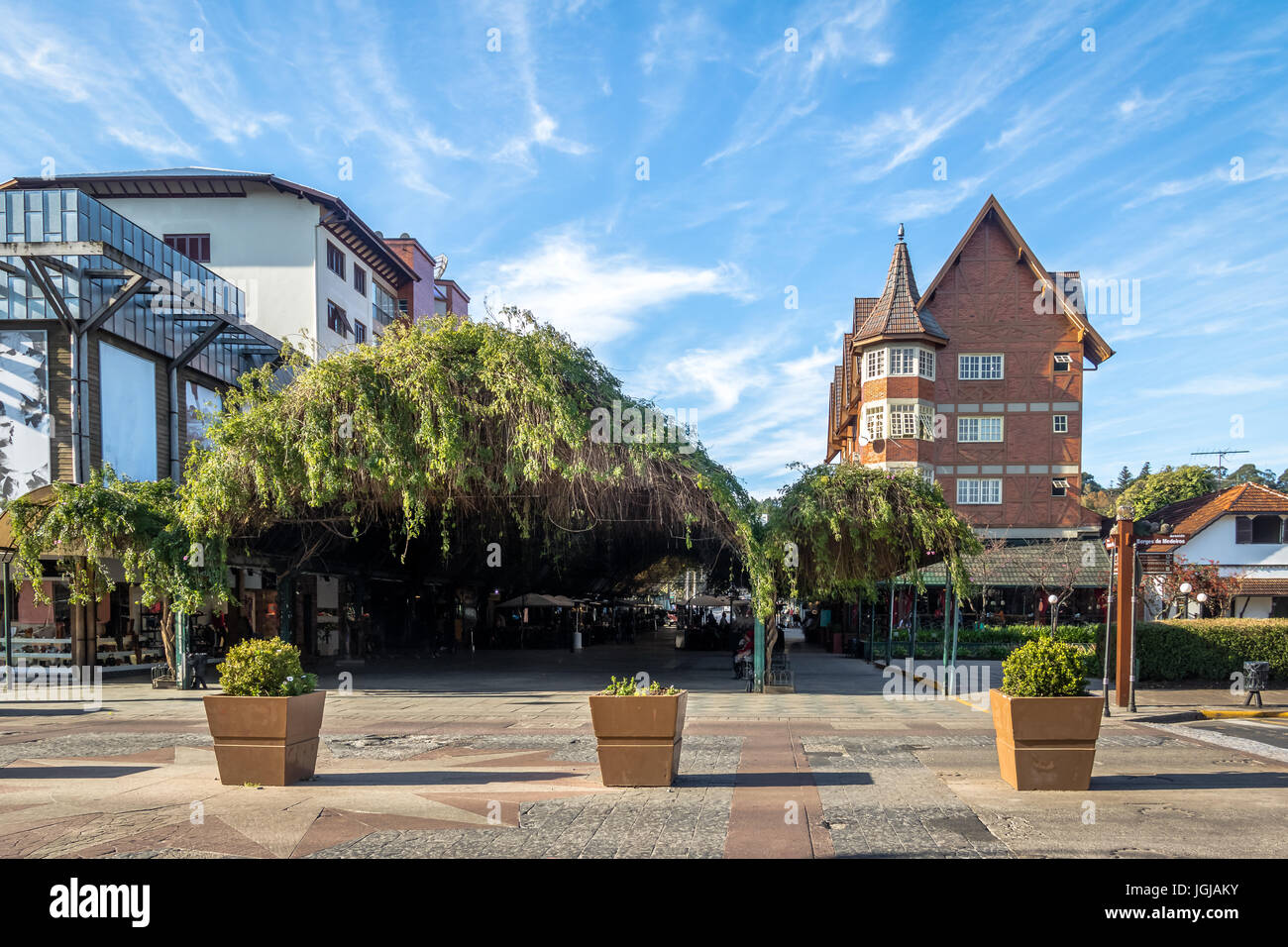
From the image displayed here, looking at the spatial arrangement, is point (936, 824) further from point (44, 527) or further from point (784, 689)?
point (44, 527)

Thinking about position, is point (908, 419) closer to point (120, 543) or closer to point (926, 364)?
point (926, 364)

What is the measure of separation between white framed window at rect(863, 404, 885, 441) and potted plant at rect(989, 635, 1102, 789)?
34989 mm

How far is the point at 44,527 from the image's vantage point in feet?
63.7

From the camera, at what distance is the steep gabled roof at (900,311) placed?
42.9 metres

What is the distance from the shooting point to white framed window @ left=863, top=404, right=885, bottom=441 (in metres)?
43.5

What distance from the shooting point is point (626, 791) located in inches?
361

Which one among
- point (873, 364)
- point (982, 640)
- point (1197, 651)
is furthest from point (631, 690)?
point (873, 364)

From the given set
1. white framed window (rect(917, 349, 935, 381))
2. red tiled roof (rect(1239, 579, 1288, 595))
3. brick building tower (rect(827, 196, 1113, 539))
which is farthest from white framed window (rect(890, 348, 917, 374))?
red tiled roof (rect(1239, 579, 1288, 595))

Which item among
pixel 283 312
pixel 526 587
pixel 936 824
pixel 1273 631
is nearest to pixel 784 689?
pixel 1273 631

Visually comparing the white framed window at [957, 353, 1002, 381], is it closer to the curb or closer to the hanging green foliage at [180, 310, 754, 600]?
the curb

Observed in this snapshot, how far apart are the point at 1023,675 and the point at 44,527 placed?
1895 cm

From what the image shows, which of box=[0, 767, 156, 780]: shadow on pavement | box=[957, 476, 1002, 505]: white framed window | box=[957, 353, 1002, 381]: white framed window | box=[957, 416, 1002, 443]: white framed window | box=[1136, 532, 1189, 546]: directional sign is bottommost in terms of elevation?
box=[0, 767, 156, 780]: shadow on pavement

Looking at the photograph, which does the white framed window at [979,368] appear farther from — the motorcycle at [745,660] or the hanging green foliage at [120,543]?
the hanging green foliage at [120,543]
